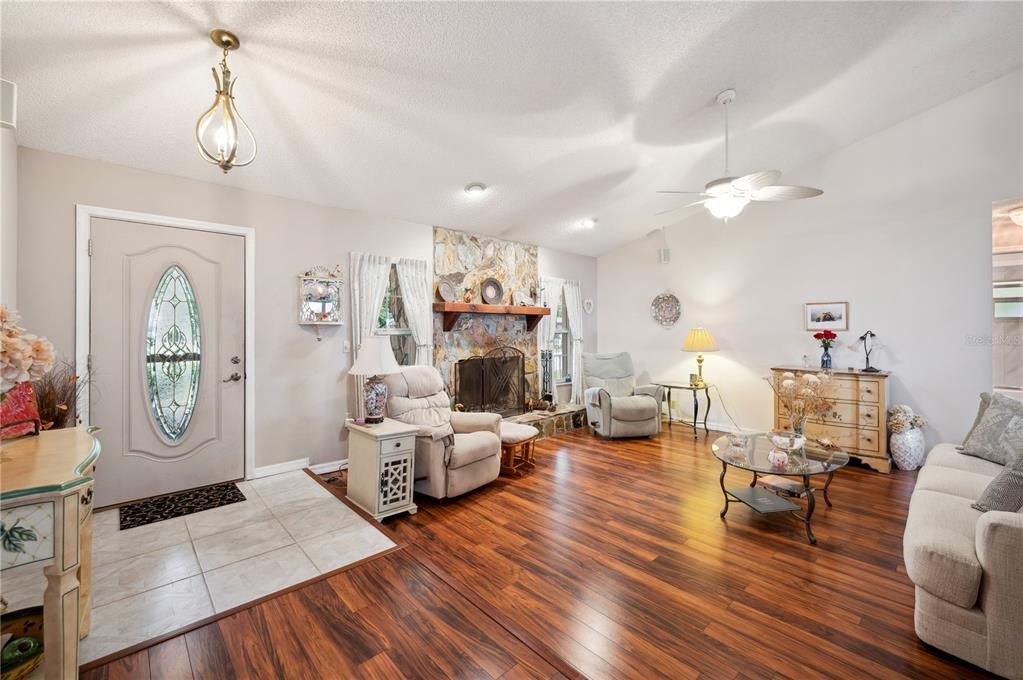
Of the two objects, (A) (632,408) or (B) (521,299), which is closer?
(A) (632,408)

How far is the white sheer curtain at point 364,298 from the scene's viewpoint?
4.03 metres

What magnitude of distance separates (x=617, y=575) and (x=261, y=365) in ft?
10.4

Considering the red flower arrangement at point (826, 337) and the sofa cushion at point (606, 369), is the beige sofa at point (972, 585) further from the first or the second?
the sofa cushion at point (606, 369)

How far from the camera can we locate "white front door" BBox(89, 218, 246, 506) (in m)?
2.97

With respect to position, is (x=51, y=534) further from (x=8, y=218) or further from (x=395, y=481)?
(x=8, y=218)

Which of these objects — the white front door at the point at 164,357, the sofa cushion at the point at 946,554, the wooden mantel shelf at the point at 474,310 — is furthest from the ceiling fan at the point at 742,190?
the white front door at the point at 164,357

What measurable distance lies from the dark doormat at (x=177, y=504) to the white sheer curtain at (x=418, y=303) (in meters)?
1.97

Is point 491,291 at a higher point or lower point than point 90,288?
higher

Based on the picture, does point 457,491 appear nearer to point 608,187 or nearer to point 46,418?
point 46,418

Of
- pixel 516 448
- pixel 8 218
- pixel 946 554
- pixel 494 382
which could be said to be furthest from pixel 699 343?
pixel 8 218

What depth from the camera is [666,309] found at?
237 inches

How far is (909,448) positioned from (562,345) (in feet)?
13.0

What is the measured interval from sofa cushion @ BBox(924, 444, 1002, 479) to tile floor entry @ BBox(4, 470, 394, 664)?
3595mm

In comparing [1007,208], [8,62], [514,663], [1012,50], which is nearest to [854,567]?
[514,663]
